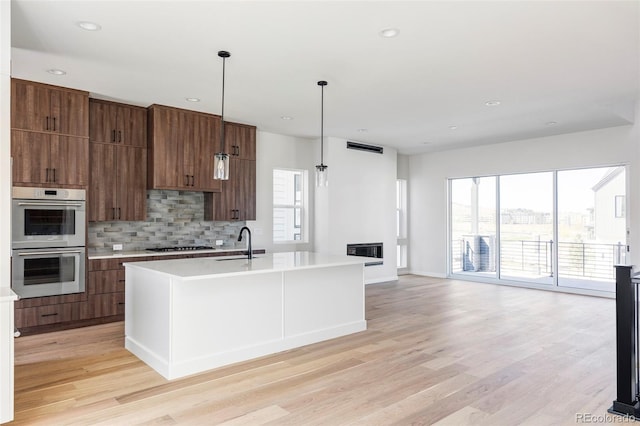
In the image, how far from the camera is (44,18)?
9.87ft

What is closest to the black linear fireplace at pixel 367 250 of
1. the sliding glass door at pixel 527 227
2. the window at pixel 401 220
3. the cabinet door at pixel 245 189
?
the window at pixel 401 220

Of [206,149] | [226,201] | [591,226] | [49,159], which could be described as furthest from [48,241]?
[591,226]

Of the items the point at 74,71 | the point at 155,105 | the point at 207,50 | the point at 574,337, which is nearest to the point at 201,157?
the point at 155,105

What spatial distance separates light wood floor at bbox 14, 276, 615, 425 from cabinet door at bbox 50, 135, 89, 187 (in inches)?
66.6

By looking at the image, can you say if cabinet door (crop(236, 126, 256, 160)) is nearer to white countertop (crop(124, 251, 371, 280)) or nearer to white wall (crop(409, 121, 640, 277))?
white countertop (crop(124, 251, 371, 280))

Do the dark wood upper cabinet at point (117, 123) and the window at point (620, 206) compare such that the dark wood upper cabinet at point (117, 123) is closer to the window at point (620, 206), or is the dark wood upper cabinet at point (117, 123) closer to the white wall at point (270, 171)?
the white wall at point (270, 171)

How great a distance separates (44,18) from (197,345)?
106 inches

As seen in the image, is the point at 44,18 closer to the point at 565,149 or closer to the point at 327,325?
the point at 327,325

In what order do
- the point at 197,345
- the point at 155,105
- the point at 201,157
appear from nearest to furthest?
the point at 197,345
the point at 155,105
the point at 201,157

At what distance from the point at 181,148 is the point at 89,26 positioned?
8.13ft

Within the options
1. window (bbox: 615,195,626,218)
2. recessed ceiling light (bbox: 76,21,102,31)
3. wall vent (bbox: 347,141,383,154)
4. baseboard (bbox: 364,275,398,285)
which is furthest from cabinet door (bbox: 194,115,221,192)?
window (bbox: 615,195,626,218)

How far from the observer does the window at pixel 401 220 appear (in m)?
9.32

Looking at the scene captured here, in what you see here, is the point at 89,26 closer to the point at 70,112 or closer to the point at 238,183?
the point at 70,112
